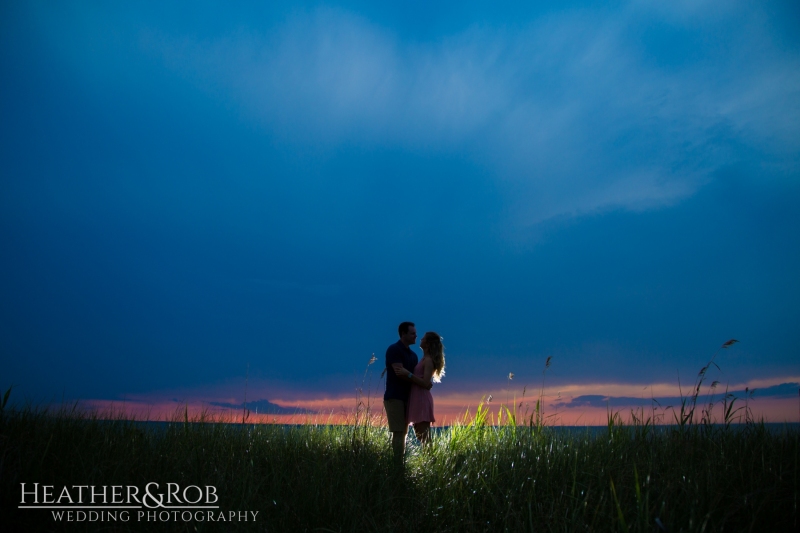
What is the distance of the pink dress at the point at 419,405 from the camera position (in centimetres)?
775

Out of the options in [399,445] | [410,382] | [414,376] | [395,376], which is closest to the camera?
[399,445]

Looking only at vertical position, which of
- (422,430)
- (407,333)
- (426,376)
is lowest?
(422,430)

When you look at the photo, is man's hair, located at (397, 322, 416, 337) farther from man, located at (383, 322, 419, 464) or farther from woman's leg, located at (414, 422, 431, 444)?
woman's leg, located at (414, 422, 431, 444)

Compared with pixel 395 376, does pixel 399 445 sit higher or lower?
lower

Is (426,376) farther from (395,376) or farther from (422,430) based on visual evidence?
(422,430)

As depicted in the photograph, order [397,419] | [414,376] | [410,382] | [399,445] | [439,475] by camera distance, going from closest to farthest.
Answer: [439,475] < [399,445] < [414,376] < [397,419] < [410,382]

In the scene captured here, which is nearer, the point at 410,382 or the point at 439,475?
the point at 439,475

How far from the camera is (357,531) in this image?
177 inches

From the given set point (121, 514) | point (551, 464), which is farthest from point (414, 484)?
point (121, 514)

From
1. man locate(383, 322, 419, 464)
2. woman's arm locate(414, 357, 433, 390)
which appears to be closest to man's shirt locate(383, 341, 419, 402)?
man locate(383, 322, 419, 464)

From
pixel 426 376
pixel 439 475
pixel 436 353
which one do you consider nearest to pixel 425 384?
pixel 426 376

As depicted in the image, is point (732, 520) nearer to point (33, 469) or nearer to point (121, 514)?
point (121, 514)

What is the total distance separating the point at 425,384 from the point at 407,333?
3.17ft

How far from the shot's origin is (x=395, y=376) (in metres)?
8.06
